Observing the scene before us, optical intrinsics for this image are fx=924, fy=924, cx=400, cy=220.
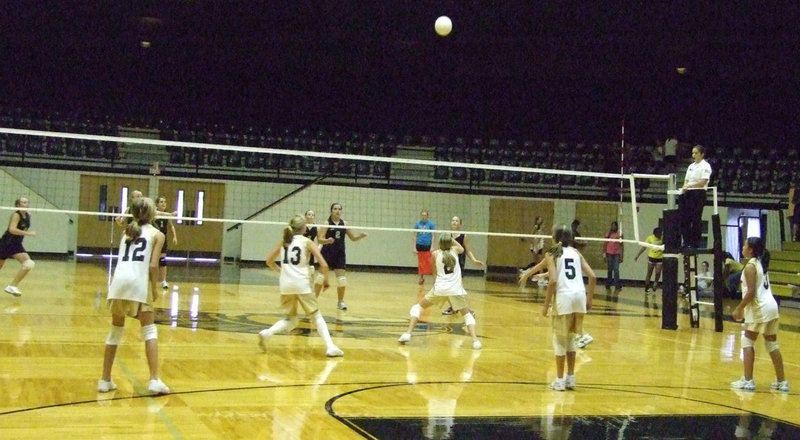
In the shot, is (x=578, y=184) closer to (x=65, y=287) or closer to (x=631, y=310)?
(x=631, y=310)

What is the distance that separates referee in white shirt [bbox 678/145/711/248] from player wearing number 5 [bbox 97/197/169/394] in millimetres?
8685

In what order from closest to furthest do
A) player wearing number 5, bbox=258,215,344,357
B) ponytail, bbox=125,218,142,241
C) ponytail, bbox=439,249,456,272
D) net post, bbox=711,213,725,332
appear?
ponytail, bbox=125,218,142,241, player wearing number 5, bbox=258,215,344,357, ponytail, bbox=439,249,456,272, net post, bbox=711,213,725,332

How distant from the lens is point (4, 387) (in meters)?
7.24

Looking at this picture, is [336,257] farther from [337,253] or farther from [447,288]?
[447,288]

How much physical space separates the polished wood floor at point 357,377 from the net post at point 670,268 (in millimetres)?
268

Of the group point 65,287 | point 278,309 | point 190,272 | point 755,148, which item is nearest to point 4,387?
point 278,309

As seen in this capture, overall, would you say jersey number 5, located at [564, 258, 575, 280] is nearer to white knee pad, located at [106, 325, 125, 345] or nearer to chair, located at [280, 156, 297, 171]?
white knee pad, located at [106, 325, 125, 345]

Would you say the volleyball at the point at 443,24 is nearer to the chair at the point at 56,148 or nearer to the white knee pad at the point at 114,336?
the chair at the point at 56,148

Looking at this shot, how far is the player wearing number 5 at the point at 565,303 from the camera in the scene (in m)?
8.42

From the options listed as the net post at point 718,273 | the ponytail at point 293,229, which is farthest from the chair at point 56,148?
the net post at point 718,273

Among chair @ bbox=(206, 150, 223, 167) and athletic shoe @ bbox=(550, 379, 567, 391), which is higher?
chair @ bbox=(206, 150, 223, 167)

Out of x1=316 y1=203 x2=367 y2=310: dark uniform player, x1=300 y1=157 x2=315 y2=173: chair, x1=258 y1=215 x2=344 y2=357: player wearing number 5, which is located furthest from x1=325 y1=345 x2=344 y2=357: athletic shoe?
x1=300 y1=157 x2=315 y2=173: chair

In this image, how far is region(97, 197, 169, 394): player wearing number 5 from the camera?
285 inches

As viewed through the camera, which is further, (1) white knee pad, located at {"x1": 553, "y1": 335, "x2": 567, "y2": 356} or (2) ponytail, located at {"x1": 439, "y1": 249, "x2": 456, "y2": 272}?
(2) ponytail, located at {"x1": 439, "y1": 249, "x2": 456, "y2": 272}
